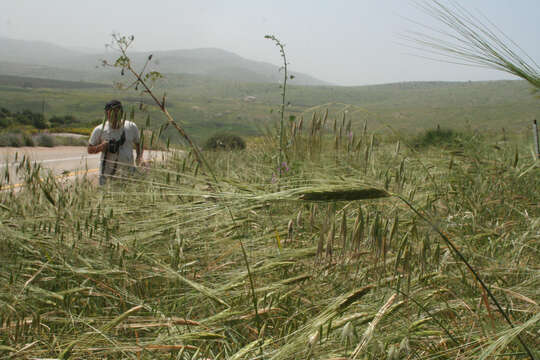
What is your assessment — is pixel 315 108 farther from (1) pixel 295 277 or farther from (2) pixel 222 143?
(2) pixel 222 143

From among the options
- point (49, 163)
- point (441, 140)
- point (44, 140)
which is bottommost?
point (49, 163)

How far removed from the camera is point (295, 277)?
4.62 feet

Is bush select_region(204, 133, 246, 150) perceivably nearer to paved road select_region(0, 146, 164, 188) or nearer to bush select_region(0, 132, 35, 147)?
paved road select_region(0, 146, 164, 188)

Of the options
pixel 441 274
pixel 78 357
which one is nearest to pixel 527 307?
pixel 441 274

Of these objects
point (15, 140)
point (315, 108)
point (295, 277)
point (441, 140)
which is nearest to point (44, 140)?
point (15, 140)

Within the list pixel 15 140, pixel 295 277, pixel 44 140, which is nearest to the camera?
pixel 295 277

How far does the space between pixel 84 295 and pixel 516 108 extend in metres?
50.2

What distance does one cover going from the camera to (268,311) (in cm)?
133

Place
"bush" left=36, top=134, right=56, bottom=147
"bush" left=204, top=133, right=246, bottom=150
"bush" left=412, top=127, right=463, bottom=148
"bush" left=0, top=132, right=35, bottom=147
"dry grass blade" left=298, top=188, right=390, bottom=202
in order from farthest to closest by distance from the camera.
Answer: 1. "bush" left=36, top=134, right=56, bottom=147
2. "bush" left=0, top=132, right=35, bottom=147
3. "bush" left=204, top=133, right=246, bottom=150
4. "bush" left=412, top=127, right=463, bottom=148
5. "dry grass blade" left=298, top=188, right=390, bottom=202

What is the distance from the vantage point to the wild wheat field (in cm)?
A: 103

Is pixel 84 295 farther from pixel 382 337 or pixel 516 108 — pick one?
pixel 516 108

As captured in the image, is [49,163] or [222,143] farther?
A: [49,163]

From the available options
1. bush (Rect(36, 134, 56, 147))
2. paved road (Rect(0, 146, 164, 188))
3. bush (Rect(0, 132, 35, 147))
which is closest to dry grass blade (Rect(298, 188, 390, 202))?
paved road (Rect(0, 146, 164, 188))

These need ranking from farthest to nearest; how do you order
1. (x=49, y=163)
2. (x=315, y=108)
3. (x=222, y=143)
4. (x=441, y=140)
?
1. (x=49, y=163)
2. (x=441, y=140)
3. (x=222, y=143)
4. (x=315, y=108)
